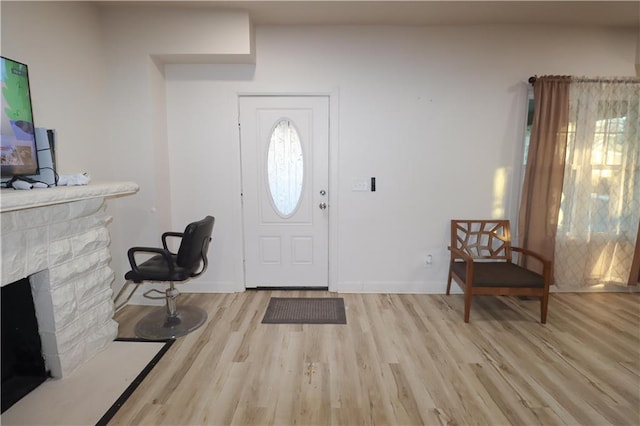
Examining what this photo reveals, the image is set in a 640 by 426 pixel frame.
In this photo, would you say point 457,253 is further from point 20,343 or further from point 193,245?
point 20,343

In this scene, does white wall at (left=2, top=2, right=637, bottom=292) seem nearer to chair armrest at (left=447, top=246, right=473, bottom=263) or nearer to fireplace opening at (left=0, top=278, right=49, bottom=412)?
chair armrest at (left=447, top=246, right=473, bottom=263)

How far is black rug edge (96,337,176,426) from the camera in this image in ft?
5.55

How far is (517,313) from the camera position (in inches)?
114

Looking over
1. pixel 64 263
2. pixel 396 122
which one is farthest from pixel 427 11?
pixel 64 263

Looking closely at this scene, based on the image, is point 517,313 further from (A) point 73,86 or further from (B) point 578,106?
(A) point 73,86

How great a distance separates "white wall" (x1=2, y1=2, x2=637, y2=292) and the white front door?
0.13 m

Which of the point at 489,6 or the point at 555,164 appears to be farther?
the point at 555,164

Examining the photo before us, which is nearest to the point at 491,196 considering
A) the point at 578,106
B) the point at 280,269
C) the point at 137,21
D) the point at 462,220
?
the point at 462,220

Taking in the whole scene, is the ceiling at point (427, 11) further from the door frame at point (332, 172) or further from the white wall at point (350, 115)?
the door frame at point (332, 172)

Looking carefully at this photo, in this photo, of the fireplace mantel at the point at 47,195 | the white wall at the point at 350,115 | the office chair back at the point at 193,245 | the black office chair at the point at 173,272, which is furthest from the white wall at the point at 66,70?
the office chair back at the point at 193,245

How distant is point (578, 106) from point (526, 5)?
1102 mm

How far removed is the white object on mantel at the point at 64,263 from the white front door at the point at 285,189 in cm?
128

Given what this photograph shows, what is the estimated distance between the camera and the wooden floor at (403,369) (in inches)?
68.2

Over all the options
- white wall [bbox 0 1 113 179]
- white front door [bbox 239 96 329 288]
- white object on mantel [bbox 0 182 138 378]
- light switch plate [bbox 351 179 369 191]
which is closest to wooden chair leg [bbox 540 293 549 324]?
light switch plate [bbox 351 179 369 191]
